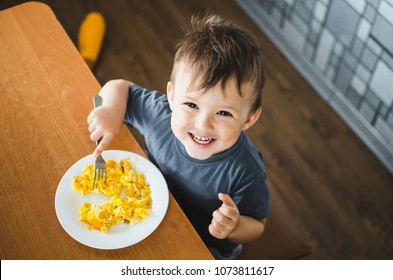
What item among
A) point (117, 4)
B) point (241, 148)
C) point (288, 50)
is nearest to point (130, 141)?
point (241, 148)

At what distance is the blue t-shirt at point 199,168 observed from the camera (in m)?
1.08

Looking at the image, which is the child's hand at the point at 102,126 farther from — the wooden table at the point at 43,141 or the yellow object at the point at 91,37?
the yellow object at the point at 91,37

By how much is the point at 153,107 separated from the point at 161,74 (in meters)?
1.10

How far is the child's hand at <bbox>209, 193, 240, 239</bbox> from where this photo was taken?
0.93 m

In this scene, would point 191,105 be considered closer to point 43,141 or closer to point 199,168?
point 199,168

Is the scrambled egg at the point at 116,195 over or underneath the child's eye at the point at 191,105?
underneath

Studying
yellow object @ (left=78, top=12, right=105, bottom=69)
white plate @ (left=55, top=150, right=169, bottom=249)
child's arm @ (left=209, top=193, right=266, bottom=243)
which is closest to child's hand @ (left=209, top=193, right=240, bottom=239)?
child's arm @ (left=209, top=193, right=266, bottom=243)

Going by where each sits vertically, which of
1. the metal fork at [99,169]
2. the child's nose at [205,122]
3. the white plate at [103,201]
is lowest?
the white plate at [103,201]

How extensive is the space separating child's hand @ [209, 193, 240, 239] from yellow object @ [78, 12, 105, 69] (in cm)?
144

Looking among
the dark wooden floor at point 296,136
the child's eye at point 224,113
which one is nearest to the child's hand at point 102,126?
the child's eye at point 224,113

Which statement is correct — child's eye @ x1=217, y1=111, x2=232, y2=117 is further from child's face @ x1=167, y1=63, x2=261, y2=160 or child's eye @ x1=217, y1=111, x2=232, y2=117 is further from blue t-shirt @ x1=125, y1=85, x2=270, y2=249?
blue t-shirt @ x1=125, y1=85, x2=270, y2=249

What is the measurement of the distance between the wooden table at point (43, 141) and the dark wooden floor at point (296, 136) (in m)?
1.03

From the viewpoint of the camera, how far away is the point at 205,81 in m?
0.90

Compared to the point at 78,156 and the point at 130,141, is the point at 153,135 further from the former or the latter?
the point at 78,156
